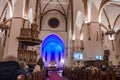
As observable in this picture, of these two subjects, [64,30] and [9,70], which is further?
[64,30]

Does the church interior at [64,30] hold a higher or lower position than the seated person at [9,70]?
higher

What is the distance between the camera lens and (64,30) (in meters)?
22.9

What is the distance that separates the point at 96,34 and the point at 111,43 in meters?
5.60

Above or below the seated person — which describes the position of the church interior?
above

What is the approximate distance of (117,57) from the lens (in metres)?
15.5

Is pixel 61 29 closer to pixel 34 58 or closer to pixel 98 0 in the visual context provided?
pixel 98 0

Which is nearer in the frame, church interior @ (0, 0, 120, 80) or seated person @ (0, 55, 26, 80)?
seated person @ (0, 55, 26, 80)

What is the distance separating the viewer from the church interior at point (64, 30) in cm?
1042

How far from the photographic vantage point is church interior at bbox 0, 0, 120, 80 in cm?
1042

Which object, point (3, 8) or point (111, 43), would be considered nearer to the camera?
point (3, 8)

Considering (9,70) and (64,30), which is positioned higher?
(64,30)

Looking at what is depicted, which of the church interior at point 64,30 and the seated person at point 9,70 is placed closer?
the seated person at point 9,70

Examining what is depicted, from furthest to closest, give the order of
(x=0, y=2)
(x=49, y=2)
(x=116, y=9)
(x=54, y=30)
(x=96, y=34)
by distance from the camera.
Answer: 1. (x=54, y=30)
2. (x=49, y=2)
3. (x=116, y=9)
4. (x=0, y=2)
5. (x=96, y=34)

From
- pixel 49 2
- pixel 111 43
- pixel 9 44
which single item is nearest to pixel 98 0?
pixel 111 43
